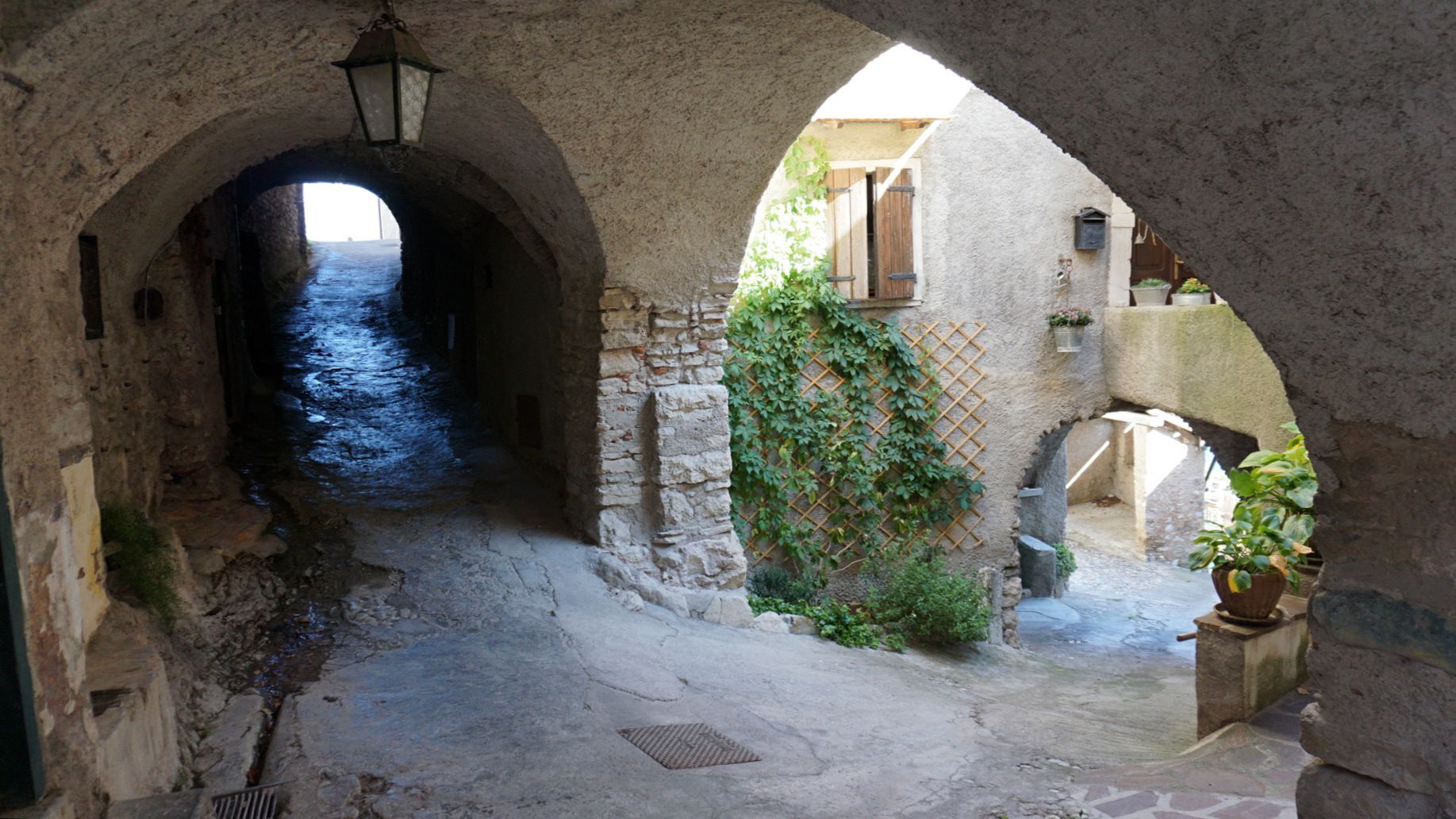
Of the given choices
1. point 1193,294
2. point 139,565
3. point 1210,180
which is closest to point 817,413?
point 1193,294

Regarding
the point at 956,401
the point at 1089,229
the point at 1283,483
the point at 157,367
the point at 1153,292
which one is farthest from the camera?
the point at 1089,229

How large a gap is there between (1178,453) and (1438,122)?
13186mm

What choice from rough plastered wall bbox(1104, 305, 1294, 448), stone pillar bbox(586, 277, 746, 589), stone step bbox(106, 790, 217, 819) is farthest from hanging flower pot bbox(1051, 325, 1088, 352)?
stone step bbox(106, 790, 217, 819)

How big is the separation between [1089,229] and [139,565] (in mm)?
8057

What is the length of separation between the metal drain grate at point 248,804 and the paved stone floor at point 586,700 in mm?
86

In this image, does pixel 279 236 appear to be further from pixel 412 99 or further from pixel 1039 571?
pixel 412 99

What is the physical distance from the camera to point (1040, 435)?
370 inches

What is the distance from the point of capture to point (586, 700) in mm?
4375

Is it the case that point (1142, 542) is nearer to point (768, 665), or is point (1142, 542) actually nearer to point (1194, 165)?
point (768, 665)

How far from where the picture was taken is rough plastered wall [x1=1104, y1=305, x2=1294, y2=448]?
6.79 metres

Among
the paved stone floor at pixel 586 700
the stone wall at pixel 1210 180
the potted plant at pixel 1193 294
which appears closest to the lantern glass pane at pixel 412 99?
the stone wall at pixel 1210 180

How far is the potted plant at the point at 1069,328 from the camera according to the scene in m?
9.22

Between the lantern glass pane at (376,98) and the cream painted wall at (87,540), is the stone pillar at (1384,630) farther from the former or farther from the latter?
the cream painted wall at (87,540)

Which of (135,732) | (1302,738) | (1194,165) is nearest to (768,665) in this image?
(135,732)
